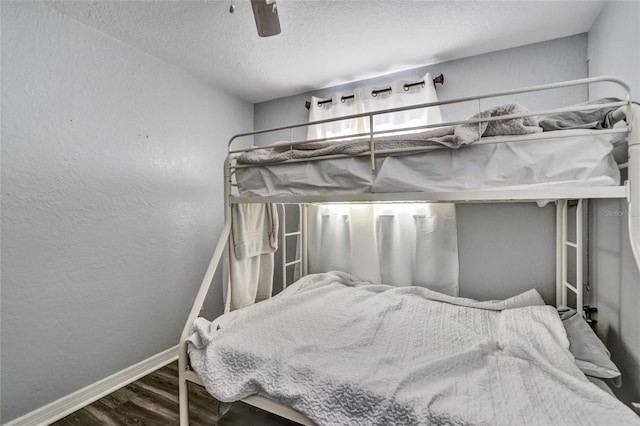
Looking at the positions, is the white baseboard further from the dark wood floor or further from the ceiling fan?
the ceiling fan

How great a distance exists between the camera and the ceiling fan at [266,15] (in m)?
1.30

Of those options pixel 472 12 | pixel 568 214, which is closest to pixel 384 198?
pixel 472 12

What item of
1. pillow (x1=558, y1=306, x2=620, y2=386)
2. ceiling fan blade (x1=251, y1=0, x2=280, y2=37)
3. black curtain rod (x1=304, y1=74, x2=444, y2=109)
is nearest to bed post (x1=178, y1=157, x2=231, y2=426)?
ceiling fan blade (x1=251, y1=0, x2=280, y2=37)

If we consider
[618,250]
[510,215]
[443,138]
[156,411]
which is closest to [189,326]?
[156,411]

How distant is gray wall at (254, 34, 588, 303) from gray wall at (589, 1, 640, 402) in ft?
0.79

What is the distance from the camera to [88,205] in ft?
6.33

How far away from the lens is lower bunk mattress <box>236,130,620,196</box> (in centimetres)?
114

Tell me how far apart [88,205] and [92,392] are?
4.21 ft

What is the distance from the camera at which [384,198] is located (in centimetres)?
138

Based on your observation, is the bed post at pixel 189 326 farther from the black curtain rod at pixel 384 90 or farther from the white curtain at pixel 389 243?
the black curtain rod at pixel 384 90

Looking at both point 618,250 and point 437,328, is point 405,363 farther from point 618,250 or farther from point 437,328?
point 618,250

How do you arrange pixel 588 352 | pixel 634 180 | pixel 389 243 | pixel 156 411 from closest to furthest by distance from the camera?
1. pixel 634 180
2. pixel 588 352
3. pixel 156 411
4. pixel 389 243

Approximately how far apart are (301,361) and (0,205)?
1.86 meters

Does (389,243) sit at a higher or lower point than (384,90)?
lower
